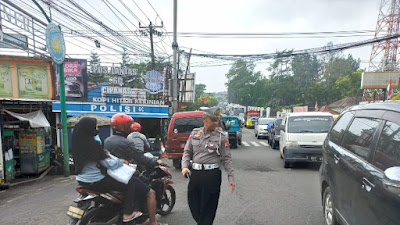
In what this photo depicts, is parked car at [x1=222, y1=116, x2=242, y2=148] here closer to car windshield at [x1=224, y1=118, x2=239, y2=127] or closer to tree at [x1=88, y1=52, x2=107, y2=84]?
car windshield at [x1=224, y1=118, x2=239, y2=127]

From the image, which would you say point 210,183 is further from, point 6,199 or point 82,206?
point 6,199

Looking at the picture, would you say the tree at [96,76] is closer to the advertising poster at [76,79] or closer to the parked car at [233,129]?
the advertising poster at [76,79]

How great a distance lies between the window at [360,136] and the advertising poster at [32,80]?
29.9 ft

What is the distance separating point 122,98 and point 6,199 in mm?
8297

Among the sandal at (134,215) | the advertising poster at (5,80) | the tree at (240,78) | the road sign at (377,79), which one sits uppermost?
the tree at (240,78)

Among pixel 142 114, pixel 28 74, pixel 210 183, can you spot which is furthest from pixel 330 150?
pixel 142 114

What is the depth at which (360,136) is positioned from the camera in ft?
9.37

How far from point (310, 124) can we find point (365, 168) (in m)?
6.26

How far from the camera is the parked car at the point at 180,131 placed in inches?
320

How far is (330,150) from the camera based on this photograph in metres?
3.64

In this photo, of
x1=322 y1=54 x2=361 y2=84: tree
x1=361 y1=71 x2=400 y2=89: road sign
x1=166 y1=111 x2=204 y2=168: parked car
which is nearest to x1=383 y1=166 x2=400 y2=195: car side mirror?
x1=166 y1=111 x2=204 y2=168: parked car

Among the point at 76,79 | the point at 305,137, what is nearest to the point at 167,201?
the point at 305,137

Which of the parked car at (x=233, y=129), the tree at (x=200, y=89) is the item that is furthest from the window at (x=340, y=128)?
the tree at (x=200, y=89)

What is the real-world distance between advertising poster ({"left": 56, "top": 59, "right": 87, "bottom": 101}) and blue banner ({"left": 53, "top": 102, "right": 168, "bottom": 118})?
55 centimetres
